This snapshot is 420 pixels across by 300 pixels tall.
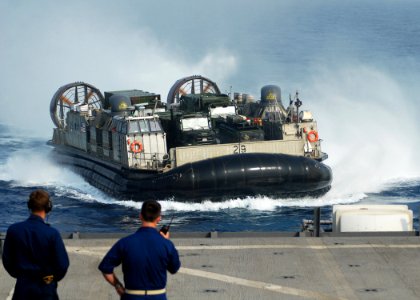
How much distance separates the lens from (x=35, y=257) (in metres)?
9.09

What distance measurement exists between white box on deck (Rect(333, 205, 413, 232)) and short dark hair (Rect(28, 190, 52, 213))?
7.07 metres

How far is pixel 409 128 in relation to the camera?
147ft

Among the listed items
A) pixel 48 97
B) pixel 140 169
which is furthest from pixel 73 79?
pixel 140 169

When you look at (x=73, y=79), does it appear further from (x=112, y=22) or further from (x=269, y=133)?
(x=269, y=133)

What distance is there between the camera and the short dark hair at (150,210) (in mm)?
8750

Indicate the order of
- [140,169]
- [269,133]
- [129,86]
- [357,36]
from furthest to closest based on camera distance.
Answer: [357,36] → [129,86] → [269,133] → [140,169]

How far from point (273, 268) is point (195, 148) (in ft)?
60.2

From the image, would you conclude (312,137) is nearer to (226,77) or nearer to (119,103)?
(119,103)

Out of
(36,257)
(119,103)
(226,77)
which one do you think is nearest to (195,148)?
(119,103)

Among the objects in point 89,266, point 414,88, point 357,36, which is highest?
point 357,36

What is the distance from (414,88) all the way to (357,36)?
33317 mm

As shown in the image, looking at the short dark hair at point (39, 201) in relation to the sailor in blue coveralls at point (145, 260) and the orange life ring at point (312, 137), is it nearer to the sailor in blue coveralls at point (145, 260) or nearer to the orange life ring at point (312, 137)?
the sailor in blue coveralls at point (145, 260)

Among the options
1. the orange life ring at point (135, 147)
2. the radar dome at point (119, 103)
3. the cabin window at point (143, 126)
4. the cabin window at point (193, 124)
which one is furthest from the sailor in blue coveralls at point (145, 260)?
the radar dome at point (119, 103)

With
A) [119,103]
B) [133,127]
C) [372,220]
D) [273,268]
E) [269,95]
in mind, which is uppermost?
[269,95]
